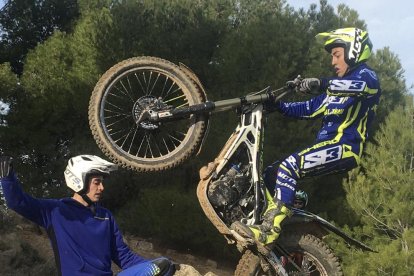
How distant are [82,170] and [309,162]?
2.56 m

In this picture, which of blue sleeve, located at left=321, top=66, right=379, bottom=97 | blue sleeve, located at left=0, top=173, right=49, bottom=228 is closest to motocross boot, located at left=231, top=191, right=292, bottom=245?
blue sleeve, located at left=321, top=66, right=379, bottom=97

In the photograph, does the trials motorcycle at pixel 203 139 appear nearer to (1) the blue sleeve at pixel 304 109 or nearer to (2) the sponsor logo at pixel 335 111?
(1) the blue sleeve at pixel 304 109

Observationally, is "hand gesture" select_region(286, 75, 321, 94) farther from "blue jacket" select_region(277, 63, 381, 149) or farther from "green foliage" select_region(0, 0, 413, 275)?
"green foliage" select_region(0, 0, 413, 275)

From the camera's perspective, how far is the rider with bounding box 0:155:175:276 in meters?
4.45

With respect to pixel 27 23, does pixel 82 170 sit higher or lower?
lower

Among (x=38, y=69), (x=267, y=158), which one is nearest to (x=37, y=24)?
(x=38, y=69)

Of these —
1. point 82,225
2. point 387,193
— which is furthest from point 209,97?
point 82,225

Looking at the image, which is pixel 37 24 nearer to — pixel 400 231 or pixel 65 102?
pixel 65 102

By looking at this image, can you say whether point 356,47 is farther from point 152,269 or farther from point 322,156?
point 152,269

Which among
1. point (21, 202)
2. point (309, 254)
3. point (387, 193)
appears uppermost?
point (21, 202)

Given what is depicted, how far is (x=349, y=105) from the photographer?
20.3 feet

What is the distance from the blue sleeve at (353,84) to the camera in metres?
5.95

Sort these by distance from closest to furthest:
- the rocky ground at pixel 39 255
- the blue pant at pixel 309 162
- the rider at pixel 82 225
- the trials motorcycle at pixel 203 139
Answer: the rider at pixel 82 225
the trials motorcycle at pixel 203 139
the blue pant at pixel 309 162
the rocky ground at pixel 39 255

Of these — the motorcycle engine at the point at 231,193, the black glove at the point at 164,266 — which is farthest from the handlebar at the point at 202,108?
the black glove at the point at 164,266
